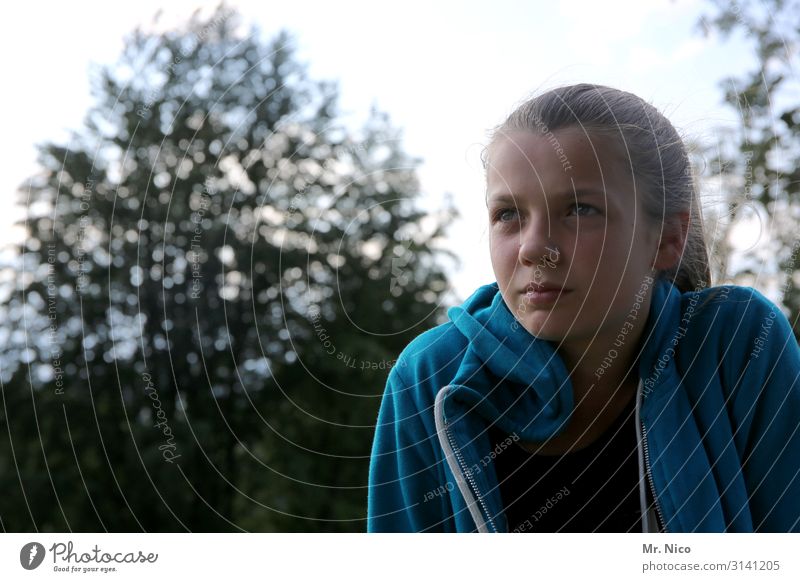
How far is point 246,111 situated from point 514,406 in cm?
A: 220

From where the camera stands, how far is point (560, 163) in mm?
703

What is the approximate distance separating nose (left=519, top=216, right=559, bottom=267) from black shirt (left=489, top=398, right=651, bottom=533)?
0.17m

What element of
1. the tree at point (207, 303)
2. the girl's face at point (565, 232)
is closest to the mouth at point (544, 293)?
the girl's face at point (565, 232)

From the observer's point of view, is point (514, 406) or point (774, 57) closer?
point (514, 406)

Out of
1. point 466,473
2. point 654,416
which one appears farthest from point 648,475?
point 466,473

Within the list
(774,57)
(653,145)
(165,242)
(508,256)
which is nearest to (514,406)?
(508,256)

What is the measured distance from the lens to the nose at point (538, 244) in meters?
0.69

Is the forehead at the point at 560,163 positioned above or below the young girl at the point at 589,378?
above

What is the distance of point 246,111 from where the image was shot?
2723 millimetres
